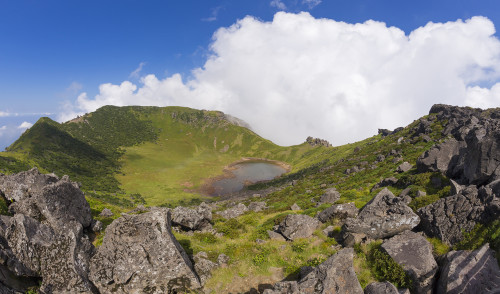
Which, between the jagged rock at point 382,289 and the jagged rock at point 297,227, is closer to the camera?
the jagged rock at point 382,289

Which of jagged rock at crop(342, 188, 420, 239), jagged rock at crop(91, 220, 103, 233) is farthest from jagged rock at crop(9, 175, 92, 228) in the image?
jagged rock at crop(342, 188, 420, 239)

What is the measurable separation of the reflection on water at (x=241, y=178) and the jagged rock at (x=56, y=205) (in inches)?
4043

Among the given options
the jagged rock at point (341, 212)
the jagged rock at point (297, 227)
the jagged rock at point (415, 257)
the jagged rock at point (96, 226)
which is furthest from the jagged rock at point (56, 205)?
the jagged rock at point (415, 257)

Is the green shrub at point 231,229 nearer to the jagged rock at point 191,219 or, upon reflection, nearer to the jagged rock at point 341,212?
the jagged rock at point 191,219

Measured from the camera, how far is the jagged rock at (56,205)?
17.5 meters

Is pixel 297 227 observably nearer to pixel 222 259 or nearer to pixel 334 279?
pixel 222 259

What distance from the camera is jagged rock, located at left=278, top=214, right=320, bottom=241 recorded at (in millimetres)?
21681

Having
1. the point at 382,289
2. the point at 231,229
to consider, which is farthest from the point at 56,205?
the point at 382,289

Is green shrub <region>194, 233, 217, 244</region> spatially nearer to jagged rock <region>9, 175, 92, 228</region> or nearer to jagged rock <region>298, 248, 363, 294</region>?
jagged rock <region>9, 175, 92, 228</region>

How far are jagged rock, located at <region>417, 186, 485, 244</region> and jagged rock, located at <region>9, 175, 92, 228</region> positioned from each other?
28.9 metres

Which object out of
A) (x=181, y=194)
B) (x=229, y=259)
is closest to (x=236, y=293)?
(x=229, y=259)

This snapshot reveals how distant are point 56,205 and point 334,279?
22085 millimetres

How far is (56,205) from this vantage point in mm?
18500

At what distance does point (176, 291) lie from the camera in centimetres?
1437
